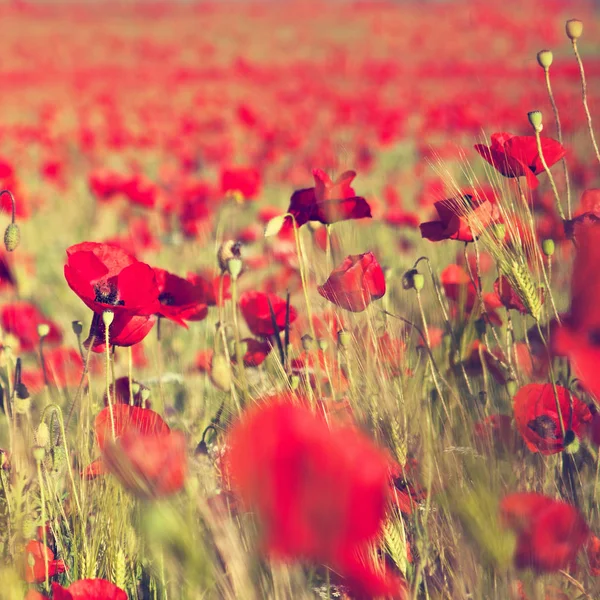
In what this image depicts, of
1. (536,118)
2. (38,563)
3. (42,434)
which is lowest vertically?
(38,563)

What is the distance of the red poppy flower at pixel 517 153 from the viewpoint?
0.93 metres

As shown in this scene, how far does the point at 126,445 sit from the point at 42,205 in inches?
109

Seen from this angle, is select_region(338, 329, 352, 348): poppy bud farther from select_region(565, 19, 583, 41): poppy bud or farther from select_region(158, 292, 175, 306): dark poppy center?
select_region(565, 19, 583, 41): poppy bud

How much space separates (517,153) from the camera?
36.5 inches

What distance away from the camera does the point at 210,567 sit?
0.64 m

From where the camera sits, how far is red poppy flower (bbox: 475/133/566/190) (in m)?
0.93

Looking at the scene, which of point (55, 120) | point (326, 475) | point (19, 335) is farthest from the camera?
point (55, 120)

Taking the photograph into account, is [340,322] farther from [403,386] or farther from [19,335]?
[19,335]

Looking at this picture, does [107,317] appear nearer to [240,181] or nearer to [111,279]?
[111,279]

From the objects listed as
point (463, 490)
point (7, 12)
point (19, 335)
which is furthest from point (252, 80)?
point (7, 12)

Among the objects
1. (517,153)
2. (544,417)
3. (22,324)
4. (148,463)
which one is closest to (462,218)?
(517,153)

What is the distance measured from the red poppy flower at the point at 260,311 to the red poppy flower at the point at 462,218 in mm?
220

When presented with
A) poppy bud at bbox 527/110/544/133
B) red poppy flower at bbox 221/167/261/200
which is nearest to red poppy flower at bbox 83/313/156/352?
poppy bud at bbox 527/110/544/133

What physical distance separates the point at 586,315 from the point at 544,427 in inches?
12.2
